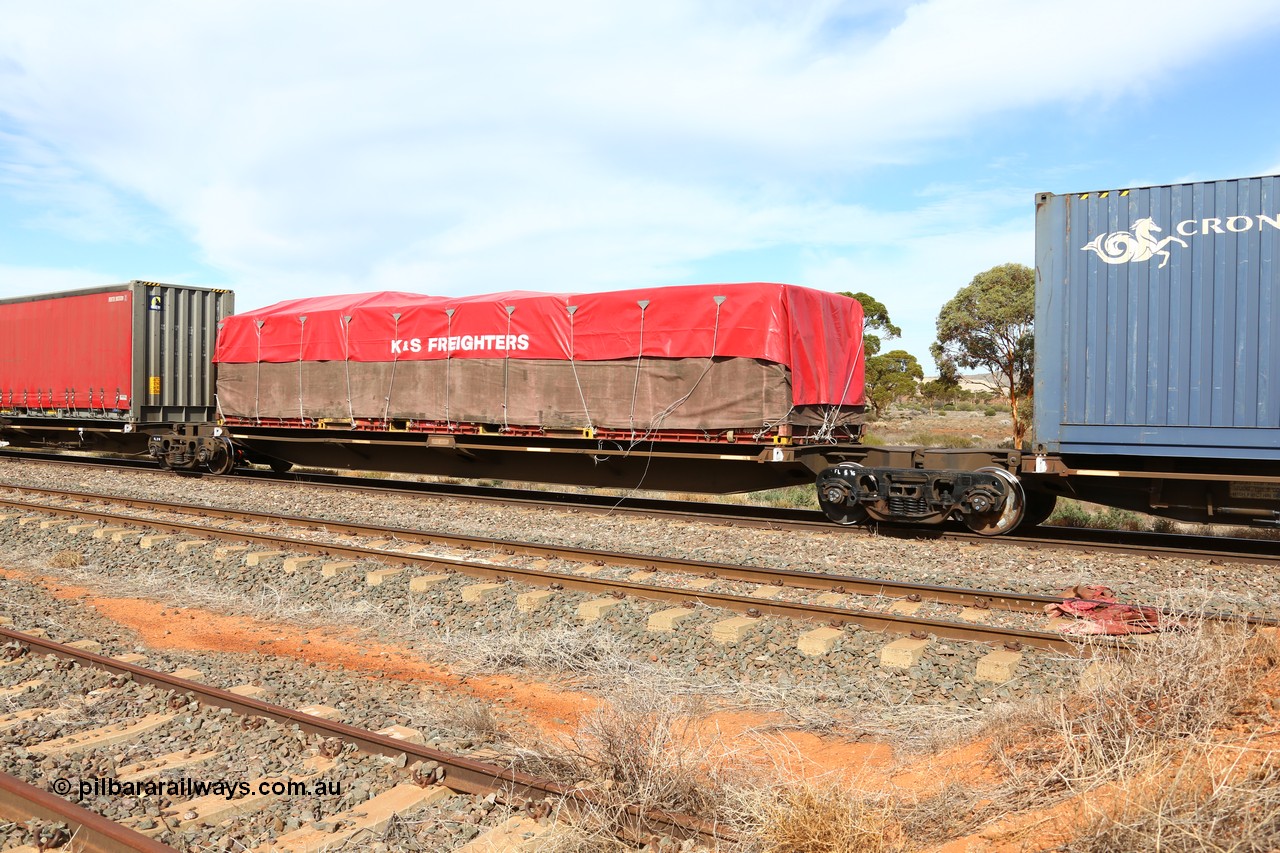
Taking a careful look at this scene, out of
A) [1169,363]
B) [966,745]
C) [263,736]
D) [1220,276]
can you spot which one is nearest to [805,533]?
[1169,363]

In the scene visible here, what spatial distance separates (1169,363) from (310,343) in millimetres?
14231

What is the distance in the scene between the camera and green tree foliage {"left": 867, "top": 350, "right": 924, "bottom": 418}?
118 ft

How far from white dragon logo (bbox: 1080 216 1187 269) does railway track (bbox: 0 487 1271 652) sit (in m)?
4.30

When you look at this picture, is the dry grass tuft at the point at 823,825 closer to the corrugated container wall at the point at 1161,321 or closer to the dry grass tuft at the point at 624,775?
the dry grass tuft at the point at 624,775

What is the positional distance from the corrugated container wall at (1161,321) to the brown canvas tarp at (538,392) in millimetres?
3621

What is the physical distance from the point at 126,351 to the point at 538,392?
10824 mm

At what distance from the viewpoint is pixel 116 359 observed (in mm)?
19516

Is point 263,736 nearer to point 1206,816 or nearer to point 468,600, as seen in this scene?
point 468,600

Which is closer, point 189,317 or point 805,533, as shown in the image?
point 805,533

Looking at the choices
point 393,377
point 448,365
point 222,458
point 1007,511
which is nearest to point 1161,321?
point 1007,511

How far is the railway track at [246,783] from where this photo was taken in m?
3.58

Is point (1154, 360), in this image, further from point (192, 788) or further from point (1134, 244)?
point (192, 788)

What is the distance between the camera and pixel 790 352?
12055 mm

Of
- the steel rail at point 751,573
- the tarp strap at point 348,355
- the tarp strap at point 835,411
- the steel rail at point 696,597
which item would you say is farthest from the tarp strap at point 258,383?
the tarp strap at point 835,411
